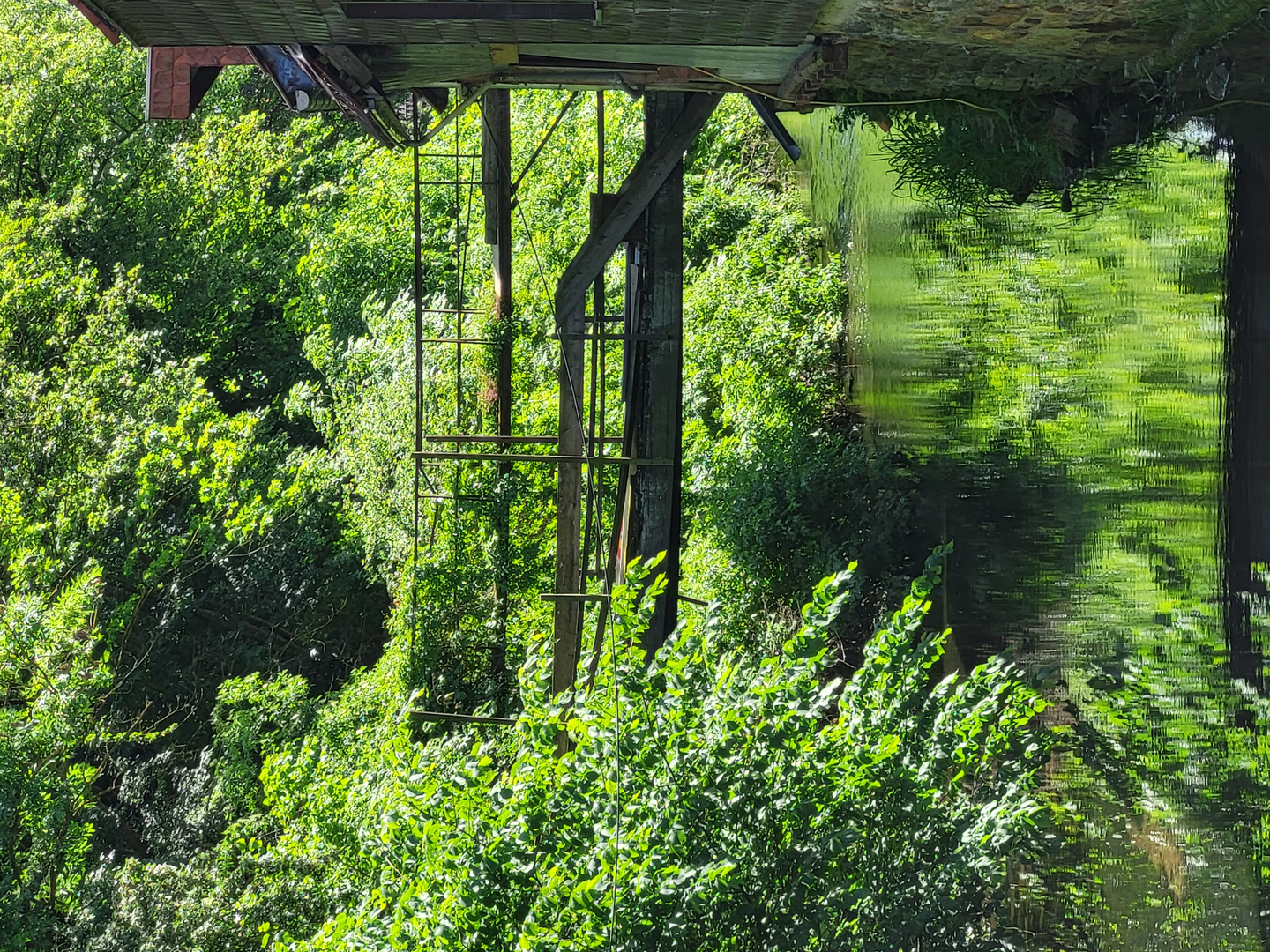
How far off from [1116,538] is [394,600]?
9.28 metres

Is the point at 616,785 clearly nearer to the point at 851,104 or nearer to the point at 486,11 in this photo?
the point at 486,11

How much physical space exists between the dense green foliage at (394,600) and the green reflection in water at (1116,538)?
1.73 ft

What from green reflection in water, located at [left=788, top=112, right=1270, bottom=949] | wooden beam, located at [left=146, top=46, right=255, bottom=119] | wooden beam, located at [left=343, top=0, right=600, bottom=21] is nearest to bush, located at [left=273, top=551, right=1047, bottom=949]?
green reflection in water, located at [left=788, top=112, right=1270, bottom=949]

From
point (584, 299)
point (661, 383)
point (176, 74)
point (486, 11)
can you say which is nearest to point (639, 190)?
point (584, 299)

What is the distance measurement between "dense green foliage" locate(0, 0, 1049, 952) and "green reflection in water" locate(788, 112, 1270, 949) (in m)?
0.53

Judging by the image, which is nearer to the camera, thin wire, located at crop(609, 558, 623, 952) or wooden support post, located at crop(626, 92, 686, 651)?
thin wire, located at crop(609, 558, 623, 952)

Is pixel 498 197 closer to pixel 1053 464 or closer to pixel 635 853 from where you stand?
pixel 1053 464

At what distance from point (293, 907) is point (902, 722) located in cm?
599

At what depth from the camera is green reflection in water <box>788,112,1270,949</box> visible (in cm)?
440

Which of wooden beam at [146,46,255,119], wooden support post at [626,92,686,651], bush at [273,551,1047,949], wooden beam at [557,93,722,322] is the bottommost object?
bush at [273,551,1047,949]

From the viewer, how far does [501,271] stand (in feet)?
31.1

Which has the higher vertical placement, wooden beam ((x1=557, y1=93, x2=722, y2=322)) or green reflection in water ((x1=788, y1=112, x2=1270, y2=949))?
wooden beam ((x1=557, y1=93, x2=722, y2=322))

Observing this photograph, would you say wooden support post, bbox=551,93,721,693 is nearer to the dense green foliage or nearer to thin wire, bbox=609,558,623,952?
the dense green foliage

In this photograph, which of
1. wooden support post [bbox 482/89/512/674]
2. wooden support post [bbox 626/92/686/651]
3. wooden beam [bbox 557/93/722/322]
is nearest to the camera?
wooden beam [bbox 557/93/722/322]
